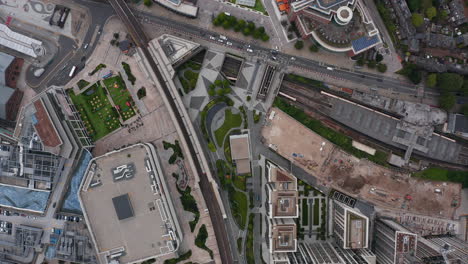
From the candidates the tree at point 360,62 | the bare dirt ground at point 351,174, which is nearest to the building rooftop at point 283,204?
the bare dirt ground at point 351,174

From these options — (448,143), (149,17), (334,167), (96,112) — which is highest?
(149,17)

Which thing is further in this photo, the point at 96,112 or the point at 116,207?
the point at 96,112

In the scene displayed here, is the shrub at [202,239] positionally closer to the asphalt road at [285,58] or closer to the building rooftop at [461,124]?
the asphalt road at [285,58]

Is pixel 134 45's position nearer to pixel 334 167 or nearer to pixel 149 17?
pixel 149 17

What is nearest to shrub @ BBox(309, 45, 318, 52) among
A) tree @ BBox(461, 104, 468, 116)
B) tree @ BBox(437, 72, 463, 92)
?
tree @ BBox(437, 72, 463, 92)

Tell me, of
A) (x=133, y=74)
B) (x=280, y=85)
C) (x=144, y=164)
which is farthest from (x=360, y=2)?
(x=144, y=164)

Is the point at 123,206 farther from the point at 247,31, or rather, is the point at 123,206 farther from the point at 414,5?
the point at 414,5

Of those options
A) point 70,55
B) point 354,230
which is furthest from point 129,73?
point 354,230
